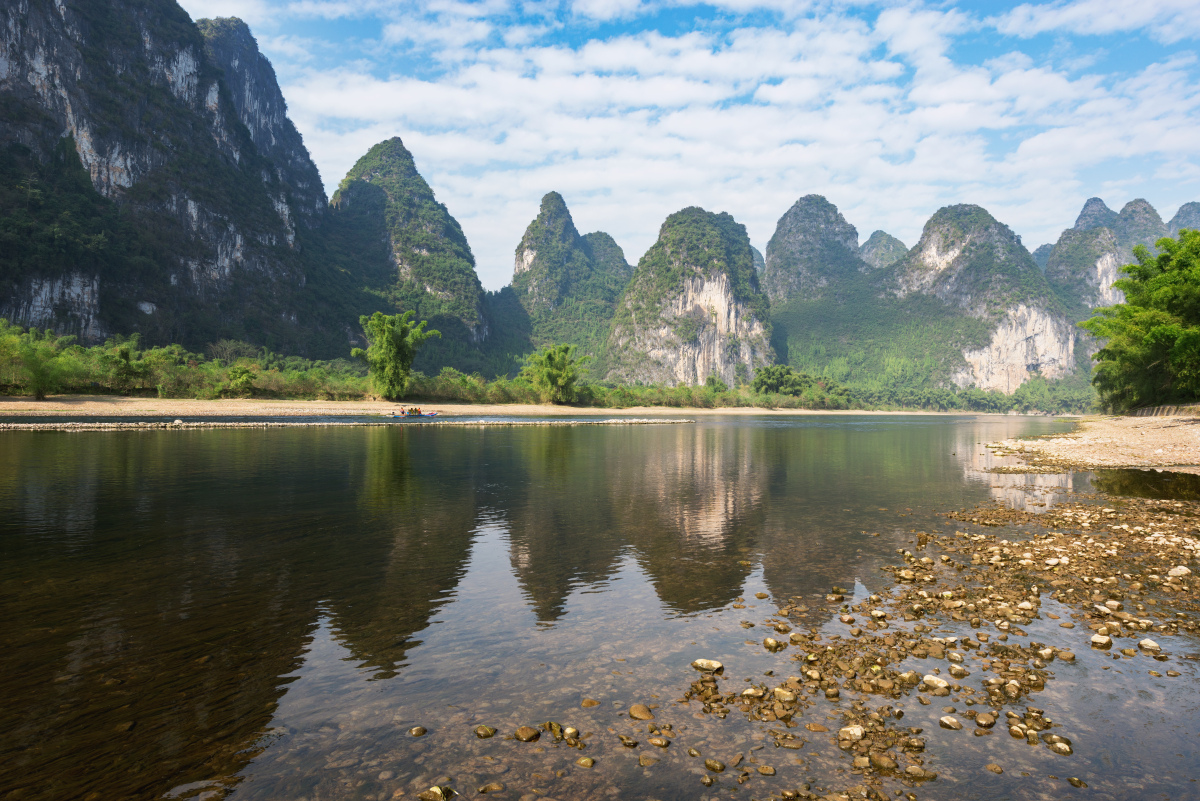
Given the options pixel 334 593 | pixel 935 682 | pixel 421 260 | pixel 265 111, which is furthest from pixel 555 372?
pixel 265 111

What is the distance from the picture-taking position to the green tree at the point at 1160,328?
119ft

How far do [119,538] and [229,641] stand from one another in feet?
21.2

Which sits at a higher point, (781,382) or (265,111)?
(265,111)

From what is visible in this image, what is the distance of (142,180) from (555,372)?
92.6 meters

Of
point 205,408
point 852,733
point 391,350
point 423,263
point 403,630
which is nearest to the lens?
point 852,733

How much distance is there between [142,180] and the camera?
110 meters

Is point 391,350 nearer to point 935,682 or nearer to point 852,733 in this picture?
point 935,682

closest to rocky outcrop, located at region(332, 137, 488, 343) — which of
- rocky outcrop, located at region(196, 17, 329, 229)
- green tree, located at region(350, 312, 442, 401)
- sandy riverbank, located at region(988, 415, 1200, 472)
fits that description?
rocky outcrop, located at region(196, 17, 329, 229)

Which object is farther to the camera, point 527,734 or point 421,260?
point 421,260

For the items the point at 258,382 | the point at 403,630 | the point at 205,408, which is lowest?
the point at 403,630

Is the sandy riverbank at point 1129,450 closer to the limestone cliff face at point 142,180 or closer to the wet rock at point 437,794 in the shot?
the wet rock at point 437,794

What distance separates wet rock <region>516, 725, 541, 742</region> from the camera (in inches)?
183

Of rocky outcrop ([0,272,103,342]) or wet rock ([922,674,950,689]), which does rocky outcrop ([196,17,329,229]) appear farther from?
wet rock ([922,674,950,689])

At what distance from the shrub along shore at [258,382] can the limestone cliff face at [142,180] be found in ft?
39.2
